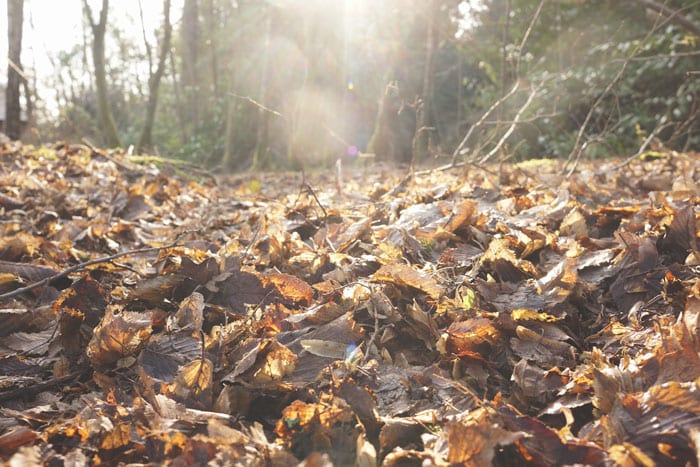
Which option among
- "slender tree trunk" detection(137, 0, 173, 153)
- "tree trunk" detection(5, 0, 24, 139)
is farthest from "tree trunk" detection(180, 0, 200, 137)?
"tree trunk" detection(5, 0, 24, 139)

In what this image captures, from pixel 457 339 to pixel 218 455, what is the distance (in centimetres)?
68

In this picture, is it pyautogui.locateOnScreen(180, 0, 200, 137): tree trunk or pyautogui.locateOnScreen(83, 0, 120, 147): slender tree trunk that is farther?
pyautogui.locateOnScreen(180, 0, 200, 137): tree trunk

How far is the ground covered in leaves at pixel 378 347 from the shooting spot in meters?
0.98

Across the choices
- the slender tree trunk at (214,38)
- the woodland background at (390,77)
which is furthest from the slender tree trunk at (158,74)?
the slender tree trunk at (214,38)

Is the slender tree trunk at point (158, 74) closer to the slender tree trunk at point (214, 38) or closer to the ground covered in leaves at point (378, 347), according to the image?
the slender tree trunk at point (214, 38)

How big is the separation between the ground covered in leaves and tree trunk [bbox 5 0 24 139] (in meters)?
7.72

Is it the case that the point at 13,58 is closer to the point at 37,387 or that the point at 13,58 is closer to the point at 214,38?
the point at 37,387

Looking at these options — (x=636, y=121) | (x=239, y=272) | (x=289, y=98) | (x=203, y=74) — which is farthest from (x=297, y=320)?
(x=203, y=74)

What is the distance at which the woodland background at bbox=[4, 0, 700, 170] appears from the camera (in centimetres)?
959

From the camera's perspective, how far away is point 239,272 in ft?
5.85

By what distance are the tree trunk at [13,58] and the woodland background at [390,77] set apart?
0.8 inches

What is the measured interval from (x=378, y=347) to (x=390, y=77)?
15395 mm

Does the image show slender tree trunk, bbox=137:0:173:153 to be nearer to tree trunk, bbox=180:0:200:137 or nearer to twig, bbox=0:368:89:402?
tree trunk, bbox=180:0:200:137

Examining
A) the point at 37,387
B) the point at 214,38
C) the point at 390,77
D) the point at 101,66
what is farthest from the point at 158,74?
the point at 37,387
